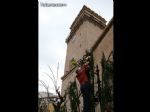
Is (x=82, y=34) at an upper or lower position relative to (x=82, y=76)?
upper

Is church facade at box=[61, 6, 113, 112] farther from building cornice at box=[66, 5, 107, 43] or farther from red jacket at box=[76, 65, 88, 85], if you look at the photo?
red jacket at box=[76, 65, 88, 85]

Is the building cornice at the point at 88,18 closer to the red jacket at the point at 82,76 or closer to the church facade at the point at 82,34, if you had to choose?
the church facade at the point at 82,34

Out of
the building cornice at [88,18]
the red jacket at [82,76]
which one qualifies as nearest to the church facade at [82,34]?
the building cornice at [88,18]

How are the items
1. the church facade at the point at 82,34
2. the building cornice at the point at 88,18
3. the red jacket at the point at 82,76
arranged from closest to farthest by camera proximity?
the red jacket at the point at 82,76, the church facade at the point at 82,34, the building cornice at the point at 88,18

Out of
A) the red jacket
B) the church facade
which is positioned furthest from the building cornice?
Result: the red jacket

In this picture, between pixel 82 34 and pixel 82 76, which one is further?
pixel 82 34

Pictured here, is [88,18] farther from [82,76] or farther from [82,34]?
[82,76]

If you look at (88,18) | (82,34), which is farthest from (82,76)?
(88,18)

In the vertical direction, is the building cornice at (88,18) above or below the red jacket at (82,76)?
above
